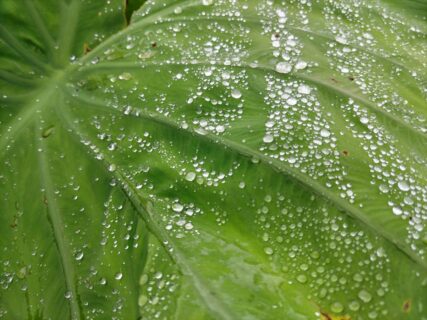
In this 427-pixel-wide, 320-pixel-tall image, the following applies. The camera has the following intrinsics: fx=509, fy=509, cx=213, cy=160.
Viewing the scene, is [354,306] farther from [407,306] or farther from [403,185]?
[403,185]

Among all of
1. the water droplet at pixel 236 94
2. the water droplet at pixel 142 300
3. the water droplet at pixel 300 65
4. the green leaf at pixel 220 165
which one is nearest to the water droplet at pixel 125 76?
the green leaf at pixel 220 165

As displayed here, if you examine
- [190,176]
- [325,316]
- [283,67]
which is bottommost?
[325,316]

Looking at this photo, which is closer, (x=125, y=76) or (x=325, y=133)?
(x=325, y=133)

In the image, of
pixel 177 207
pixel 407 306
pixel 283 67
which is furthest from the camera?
pixel 283 67

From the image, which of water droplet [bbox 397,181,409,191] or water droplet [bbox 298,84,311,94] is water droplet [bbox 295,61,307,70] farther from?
water droplet [bbox 397,181,409,191]

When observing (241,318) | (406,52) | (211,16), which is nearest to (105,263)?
(241,318)

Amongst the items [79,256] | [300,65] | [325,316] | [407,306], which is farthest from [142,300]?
[300,65]

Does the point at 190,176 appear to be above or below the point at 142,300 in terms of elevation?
above

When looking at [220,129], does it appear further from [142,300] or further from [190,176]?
[142,300]

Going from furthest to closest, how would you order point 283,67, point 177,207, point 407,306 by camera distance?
point 283,67 < point 177,207 < point 407,306
